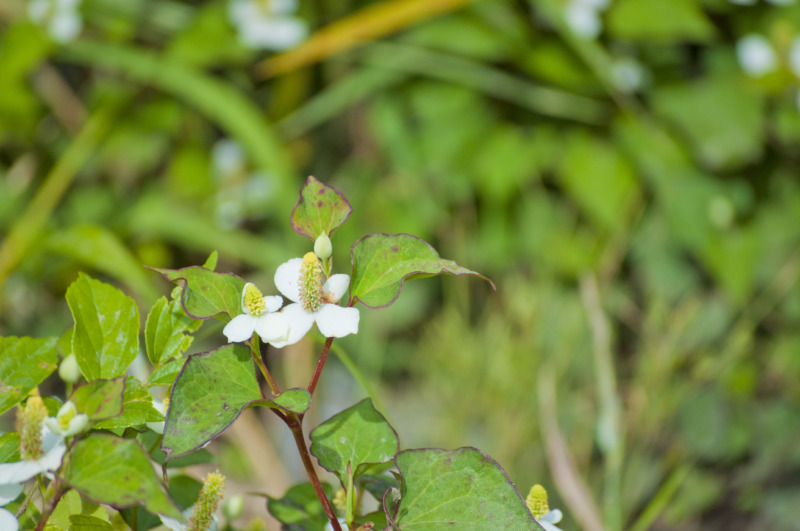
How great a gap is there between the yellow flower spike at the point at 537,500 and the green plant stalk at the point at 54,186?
0.97 metres

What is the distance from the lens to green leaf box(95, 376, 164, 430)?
10.8 inches

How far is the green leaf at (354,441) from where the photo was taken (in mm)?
290

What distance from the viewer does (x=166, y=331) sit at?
1.00 ft

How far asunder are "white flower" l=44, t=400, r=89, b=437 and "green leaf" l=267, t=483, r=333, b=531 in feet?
0.35

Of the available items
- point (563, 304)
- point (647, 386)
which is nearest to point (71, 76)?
point (563, 304)

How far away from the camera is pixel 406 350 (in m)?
1.43

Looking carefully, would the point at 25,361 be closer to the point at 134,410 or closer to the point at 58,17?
the point at 134,410

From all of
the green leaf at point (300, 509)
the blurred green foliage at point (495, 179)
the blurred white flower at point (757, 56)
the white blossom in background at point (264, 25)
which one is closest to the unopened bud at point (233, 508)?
the green leaf at point (300, 509)

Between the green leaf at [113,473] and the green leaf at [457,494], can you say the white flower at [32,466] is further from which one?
the green leaf at [457,494]

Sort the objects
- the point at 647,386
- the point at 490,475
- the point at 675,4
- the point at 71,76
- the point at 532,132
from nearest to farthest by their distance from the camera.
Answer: the point at 490,475 → the point at 647,386 → the point at 675,4 → the point at 532,132 → the point at 71,76

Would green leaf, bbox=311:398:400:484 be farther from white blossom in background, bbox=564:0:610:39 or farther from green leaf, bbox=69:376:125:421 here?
white blossom in background, bbox=564:0:610:39

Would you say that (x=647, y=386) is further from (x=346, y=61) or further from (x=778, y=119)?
(x=346, y=61)

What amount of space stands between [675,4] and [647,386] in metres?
0.62

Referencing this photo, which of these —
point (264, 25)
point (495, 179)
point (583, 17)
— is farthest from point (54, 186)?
point (583, 17)
